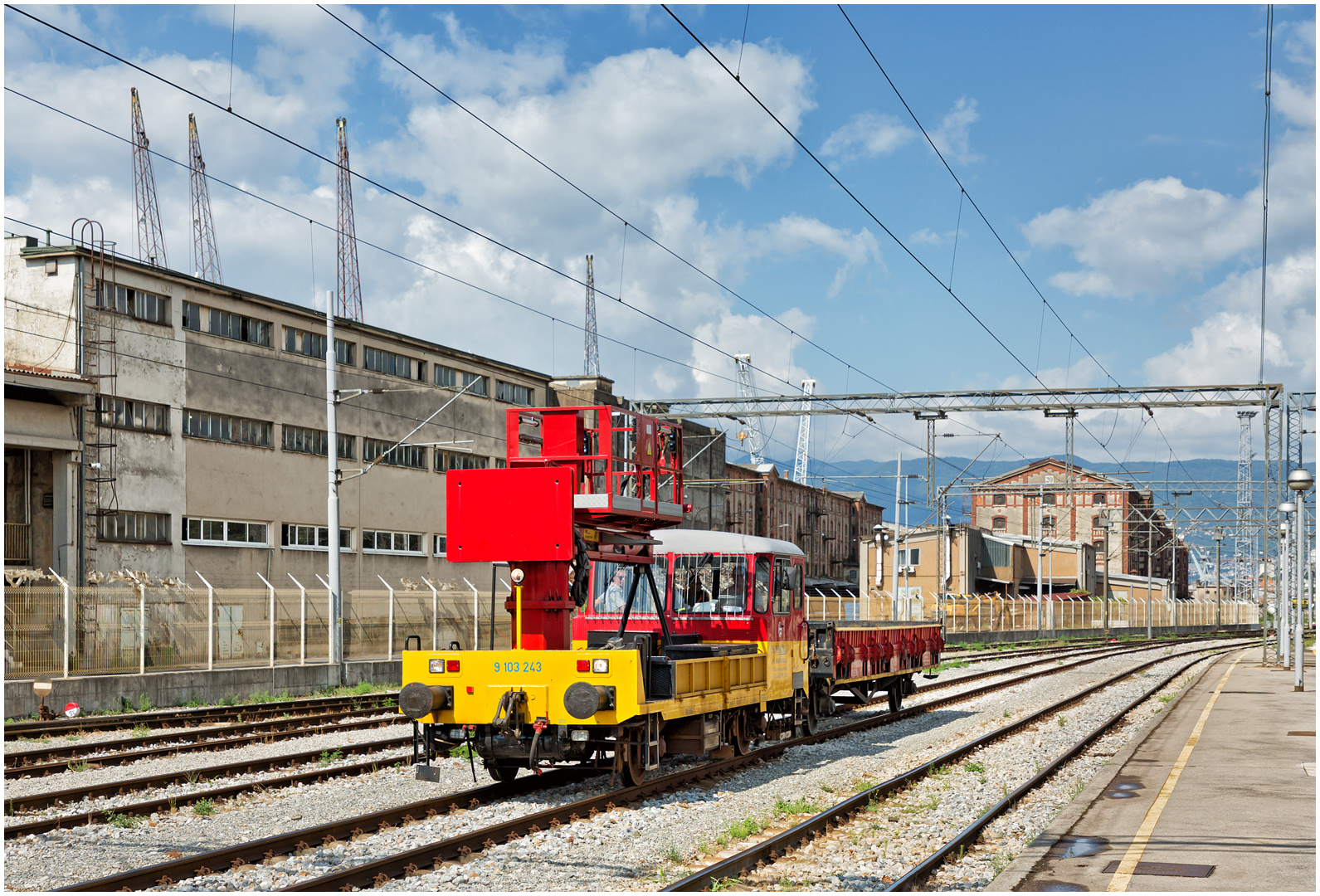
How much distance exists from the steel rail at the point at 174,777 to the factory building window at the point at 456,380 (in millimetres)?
31333

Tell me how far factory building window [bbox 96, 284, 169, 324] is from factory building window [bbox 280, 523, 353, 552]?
7835mm

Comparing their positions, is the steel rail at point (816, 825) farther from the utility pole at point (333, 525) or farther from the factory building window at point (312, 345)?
the factory building window at point (312, 345)

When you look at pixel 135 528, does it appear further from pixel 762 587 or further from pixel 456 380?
pixel 762 587

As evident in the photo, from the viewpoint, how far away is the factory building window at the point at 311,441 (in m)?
40.7

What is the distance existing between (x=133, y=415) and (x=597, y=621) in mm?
23401

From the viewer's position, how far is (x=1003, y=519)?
401 ft

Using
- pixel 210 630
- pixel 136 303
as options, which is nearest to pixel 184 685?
pixel 210 630

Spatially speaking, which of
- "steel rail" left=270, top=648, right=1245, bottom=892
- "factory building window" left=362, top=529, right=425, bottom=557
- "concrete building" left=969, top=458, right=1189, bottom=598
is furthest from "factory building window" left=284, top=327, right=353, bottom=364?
"concrete building" left=969, top=458, right=1189, bottom=598

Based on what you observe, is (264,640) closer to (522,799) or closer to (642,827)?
(522,799)

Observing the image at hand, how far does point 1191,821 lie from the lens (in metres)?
11.4

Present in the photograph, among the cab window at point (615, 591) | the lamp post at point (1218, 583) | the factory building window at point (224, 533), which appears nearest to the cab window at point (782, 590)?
the cab window at point (615, 591)

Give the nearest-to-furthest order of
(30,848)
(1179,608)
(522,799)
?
(30,848)
(522,799)
(1179,608)

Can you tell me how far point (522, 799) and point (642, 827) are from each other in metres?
1.94

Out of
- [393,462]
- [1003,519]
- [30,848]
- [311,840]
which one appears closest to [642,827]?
[311,840]
